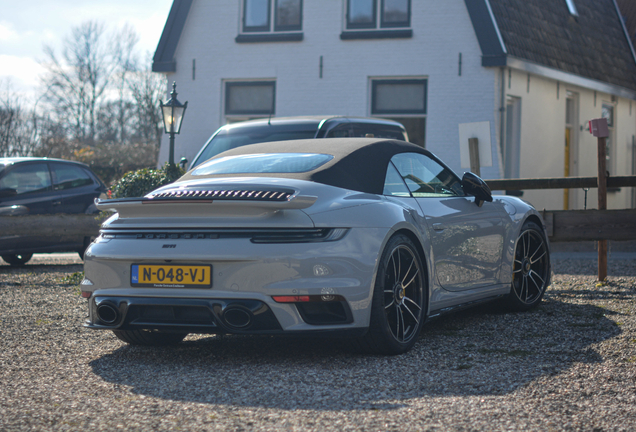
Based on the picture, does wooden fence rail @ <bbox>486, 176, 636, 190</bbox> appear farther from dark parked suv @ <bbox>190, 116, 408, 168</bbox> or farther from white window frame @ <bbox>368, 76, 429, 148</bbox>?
white window frame @ <bbox>368, 76, 429, 148</bbox>

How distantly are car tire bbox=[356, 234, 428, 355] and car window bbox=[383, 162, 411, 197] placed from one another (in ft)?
1.19

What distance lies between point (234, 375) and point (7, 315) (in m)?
3.16

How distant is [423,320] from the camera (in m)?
4.86

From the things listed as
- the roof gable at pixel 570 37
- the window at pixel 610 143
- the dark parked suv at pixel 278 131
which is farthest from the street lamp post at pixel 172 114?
the window at pixel 610 143

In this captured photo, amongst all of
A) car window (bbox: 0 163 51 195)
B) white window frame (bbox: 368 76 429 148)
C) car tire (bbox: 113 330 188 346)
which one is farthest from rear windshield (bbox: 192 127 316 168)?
white window frame (bbox: 368 76 429 148)

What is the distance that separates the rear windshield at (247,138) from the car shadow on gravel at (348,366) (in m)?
3.84

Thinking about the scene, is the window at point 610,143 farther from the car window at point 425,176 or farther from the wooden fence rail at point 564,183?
the car window at point 425,176

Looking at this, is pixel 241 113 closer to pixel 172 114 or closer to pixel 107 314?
pixel 172 114

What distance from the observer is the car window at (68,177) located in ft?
37.0

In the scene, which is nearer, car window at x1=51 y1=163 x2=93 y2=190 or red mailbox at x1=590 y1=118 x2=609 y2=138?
red mailbox at x1=590 y1=118 x2=609 y2=138

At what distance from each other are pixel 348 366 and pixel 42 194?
790cm

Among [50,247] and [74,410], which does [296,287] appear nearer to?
[74,410]

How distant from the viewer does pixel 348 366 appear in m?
4.33

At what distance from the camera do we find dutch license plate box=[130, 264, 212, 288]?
4.19m
